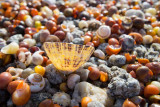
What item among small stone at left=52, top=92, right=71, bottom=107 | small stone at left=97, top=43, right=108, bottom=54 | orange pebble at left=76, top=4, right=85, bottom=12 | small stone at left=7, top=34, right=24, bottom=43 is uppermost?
orange pebble at left=76, top=4, right=85, bottom=12

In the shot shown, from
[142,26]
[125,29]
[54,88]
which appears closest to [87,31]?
[125,29]

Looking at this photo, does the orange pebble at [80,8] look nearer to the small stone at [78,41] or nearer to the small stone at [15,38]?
the small stone at [78,41]

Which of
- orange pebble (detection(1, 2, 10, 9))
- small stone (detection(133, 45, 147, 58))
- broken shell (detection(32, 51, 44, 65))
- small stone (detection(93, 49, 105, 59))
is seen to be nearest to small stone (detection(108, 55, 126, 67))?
small stone (detection(93, 49, 105, 59))

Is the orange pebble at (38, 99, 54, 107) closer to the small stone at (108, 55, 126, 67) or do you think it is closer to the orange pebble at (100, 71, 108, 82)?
the orange pebble at (100, 71, 108, 82)

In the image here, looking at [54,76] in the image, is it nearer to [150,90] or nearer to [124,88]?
[124,88]

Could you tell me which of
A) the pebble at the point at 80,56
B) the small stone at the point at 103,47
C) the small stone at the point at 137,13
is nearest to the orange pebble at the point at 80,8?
the pebble at the point at 80,56
